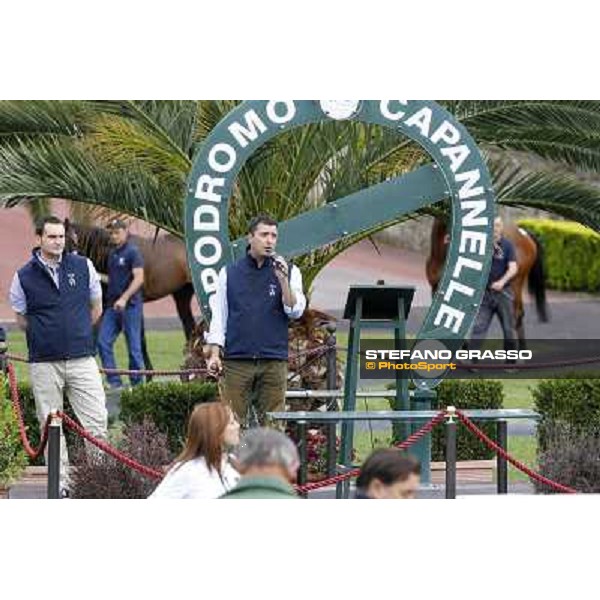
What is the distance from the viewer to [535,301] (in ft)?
50.8

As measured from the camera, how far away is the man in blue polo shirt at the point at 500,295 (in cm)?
1496

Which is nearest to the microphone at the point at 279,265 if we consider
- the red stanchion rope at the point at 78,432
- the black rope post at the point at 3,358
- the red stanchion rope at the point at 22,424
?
the red stanchion rope at the point at 78,432

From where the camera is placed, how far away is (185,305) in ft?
51.3

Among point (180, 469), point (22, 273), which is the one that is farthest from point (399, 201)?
point (180, 469)

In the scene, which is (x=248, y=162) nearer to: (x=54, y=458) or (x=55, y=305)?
(x=55, y=305)

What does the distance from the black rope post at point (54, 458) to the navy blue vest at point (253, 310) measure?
1.37m

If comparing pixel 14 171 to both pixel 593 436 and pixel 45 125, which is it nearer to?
pixel 45 125

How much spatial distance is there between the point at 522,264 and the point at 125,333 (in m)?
2.85

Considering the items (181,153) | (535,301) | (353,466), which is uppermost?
(181,153)

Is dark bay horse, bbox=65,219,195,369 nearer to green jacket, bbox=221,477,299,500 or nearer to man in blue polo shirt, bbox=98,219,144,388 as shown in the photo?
man in blue polo shirt, bbox=98,219,144,388

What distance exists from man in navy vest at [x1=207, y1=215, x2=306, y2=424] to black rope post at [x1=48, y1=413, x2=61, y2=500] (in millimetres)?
1215

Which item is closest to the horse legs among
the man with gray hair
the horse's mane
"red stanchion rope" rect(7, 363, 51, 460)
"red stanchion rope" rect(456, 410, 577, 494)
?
the horse's mane

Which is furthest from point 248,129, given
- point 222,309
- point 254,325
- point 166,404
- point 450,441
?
point 450,441

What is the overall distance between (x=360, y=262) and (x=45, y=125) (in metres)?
2.38
